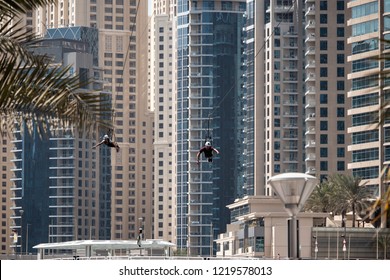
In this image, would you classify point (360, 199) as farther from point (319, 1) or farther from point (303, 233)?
point (319, 1)

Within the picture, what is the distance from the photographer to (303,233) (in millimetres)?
124188

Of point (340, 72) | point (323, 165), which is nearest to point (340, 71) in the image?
point (340, 72)

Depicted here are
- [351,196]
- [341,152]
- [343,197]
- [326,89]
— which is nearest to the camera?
[351,196]

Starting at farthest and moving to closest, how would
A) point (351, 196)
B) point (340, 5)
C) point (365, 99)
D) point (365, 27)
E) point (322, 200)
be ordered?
point (340, 5) < point (322, 200) < point (365, 27) < point (365, 99) < point (351, 196)

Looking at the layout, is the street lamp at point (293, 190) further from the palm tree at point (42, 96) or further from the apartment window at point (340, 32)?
the apartment window at point (340, 32)

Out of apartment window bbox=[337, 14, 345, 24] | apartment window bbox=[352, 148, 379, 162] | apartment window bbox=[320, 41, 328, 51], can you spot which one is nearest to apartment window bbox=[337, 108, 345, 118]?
apartment window bbox=[320, 41, 328, 51]

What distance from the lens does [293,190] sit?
20.3 m

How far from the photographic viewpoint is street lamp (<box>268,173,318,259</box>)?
20.1 meters

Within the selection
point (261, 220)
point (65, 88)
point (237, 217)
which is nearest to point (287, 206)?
point (65, 88)

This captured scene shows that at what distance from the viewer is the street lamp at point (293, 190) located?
2009 cm

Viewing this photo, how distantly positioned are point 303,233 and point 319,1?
249ft

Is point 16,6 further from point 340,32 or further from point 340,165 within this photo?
point 340,32

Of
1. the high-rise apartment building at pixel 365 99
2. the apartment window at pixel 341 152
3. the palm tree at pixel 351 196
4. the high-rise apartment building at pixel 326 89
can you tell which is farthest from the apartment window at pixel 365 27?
the apartment window at pixel 341 152

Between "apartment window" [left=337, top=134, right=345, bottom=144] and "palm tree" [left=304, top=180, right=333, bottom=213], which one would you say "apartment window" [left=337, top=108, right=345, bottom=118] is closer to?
"apartment window" [left=337, top=134, right=345, bottom=144]
